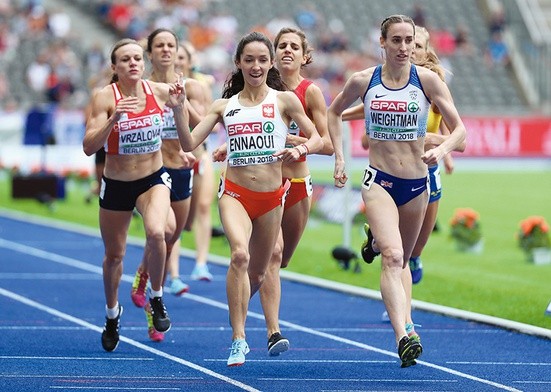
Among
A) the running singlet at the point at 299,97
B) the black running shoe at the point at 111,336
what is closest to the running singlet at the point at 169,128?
the running singlet at the point at 299,97

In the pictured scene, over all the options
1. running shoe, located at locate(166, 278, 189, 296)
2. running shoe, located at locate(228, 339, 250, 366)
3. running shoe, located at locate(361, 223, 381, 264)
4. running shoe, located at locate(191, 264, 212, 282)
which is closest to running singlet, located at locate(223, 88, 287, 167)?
running shoe, located at locate(228, 339, 250, 366)

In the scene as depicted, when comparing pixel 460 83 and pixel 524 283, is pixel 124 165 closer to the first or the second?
pixel 524 283

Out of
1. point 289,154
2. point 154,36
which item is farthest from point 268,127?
point 154,36

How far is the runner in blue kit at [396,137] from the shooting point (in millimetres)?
8992

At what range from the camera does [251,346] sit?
10.2m

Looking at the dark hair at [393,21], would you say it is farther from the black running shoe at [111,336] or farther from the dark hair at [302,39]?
the black running shoe at [111,336]

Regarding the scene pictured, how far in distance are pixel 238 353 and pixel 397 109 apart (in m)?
1.93

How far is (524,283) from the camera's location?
14.8 metres

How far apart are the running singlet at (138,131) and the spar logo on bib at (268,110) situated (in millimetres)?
1212

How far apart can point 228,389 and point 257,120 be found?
185 centimetres

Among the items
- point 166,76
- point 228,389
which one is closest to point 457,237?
point 166,76

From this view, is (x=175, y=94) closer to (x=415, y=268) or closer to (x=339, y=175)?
(x=339, y=175)

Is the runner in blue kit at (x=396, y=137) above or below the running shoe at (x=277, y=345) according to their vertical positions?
above

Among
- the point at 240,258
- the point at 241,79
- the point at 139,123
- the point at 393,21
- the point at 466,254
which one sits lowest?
the point at 466,254
